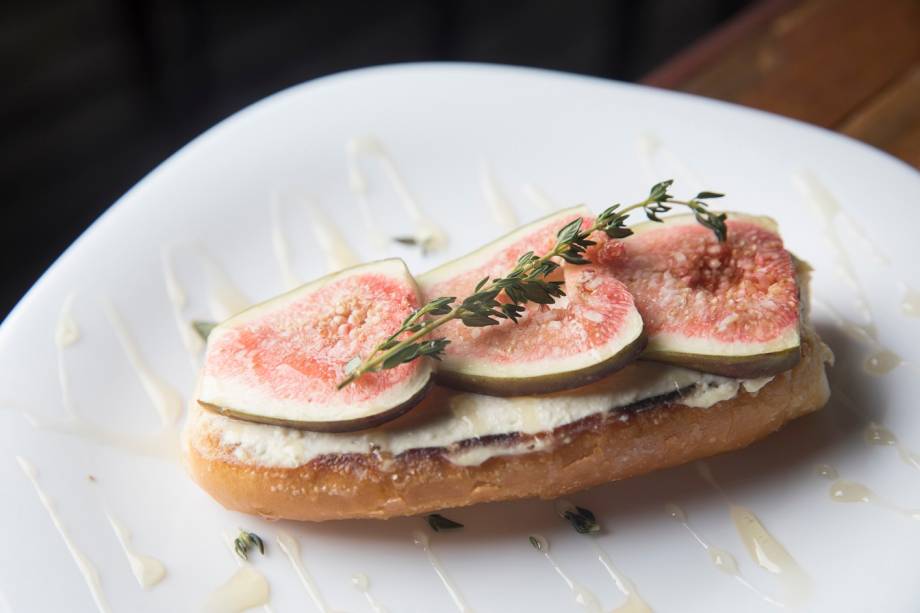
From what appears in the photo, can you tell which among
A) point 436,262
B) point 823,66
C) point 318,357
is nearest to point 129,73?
point 436,262

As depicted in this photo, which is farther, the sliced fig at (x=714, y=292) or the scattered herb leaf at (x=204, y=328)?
the scattered herb leaf at (x=204, y=328)

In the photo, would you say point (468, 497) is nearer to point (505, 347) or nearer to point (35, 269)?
point (505, 347)

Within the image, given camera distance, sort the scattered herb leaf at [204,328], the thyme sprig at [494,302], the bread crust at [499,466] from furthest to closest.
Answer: the scattered herb leaf at [204,328], the bread crust at [499,466], the thyme sprig at [494,302]

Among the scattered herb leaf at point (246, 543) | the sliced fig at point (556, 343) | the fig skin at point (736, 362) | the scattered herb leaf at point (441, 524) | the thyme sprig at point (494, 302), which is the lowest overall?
the scattered herb leaf at point (441, 524)

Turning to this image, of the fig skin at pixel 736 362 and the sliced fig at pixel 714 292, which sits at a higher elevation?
the sliced fig at pixel 714 292

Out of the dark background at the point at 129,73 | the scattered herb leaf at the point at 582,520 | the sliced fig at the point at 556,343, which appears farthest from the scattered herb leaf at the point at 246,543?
the dark background at the point at 129,73

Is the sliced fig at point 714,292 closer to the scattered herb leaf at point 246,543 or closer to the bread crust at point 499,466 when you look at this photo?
the bread crust at point 499,466

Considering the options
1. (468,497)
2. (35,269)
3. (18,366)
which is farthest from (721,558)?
(35,269)
